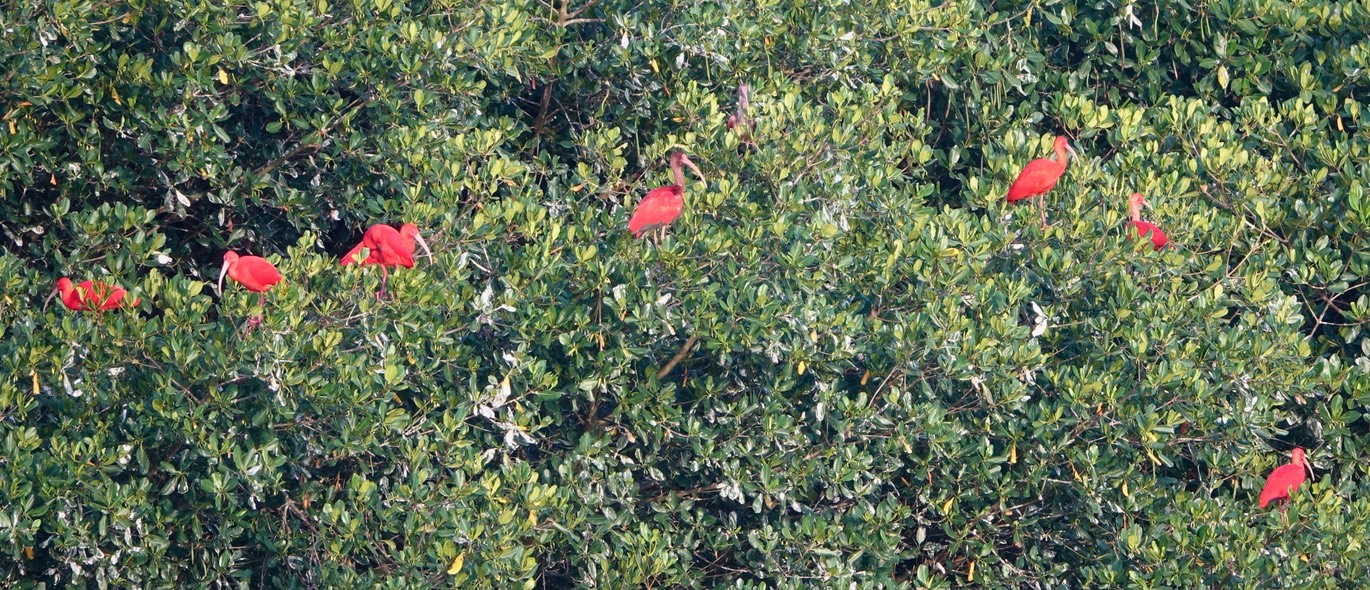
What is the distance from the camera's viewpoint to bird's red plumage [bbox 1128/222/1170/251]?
5.71m

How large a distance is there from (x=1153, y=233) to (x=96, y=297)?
3.95 meters

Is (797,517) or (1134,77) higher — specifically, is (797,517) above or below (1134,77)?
below

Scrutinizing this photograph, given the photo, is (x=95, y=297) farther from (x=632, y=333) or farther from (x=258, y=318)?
(x=632, y=333)

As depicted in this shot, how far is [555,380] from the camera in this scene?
5.34m

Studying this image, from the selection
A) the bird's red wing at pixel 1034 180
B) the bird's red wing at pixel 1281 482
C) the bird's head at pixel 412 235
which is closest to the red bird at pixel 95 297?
the bird's head at pixel 412 235

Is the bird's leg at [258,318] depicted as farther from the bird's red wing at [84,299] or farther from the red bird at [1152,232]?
the red bird at [1152,232]

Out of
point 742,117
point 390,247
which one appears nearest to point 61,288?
point 390,247

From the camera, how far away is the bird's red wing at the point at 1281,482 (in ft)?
18.4

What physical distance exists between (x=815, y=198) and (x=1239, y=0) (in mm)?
2520

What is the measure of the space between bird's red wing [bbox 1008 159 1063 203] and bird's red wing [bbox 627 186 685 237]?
1.43 m

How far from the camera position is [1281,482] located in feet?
18.4

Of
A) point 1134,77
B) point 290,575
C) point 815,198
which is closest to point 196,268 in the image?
point 290,575

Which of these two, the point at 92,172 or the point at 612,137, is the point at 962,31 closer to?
the point at 612,137

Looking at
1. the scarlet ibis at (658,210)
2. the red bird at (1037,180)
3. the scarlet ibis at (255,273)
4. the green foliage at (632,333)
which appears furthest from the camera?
the red bird at (1037,180)
